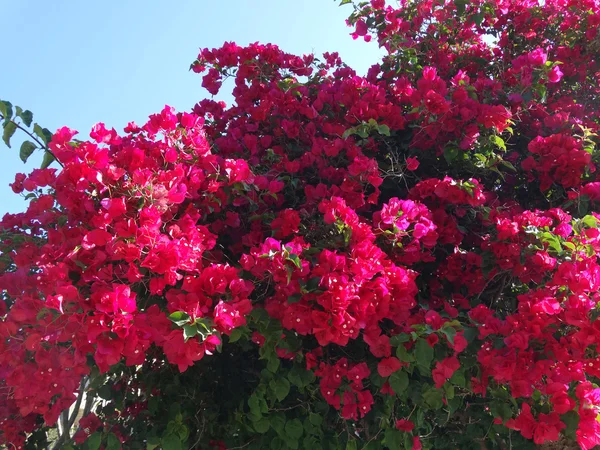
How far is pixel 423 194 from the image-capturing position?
251 centimetres

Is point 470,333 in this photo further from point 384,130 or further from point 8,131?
point 8,131

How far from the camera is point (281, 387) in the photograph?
6.90 feet

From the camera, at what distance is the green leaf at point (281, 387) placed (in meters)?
2.08

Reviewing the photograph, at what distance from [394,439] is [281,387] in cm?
49

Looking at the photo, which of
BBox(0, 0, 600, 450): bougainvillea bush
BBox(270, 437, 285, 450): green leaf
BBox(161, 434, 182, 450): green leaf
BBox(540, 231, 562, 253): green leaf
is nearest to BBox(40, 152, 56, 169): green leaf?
BBox(0, 0, 600, 450): bougainvillea bush

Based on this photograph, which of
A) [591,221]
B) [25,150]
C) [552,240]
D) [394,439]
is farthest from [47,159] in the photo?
[591,221]

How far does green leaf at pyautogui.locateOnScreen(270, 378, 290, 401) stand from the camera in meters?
2.08

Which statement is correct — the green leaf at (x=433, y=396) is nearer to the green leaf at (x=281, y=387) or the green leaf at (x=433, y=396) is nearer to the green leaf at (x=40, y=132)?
the green leaf at (x=281, y=387)

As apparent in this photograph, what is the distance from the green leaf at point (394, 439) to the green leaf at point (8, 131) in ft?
6.39

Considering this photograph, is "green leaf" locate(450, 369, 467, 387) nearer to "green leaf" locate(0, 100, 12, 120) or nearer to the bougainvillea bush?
the bougainvillea bush

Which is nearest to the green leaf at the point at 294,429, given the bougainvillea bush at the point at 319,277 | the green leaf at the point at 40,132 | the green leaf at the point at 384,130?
the bougainvillea bush at the point at 319,277

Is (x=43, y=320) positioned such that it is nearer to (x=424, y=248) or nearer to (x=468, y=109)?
(x=424, y=248)

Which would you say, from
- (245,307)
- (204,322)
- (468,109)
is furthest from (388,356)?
(468,109)

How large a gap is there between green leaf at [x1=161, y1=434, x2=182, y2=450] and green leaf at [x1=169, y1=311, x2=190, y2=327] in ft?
2.86
